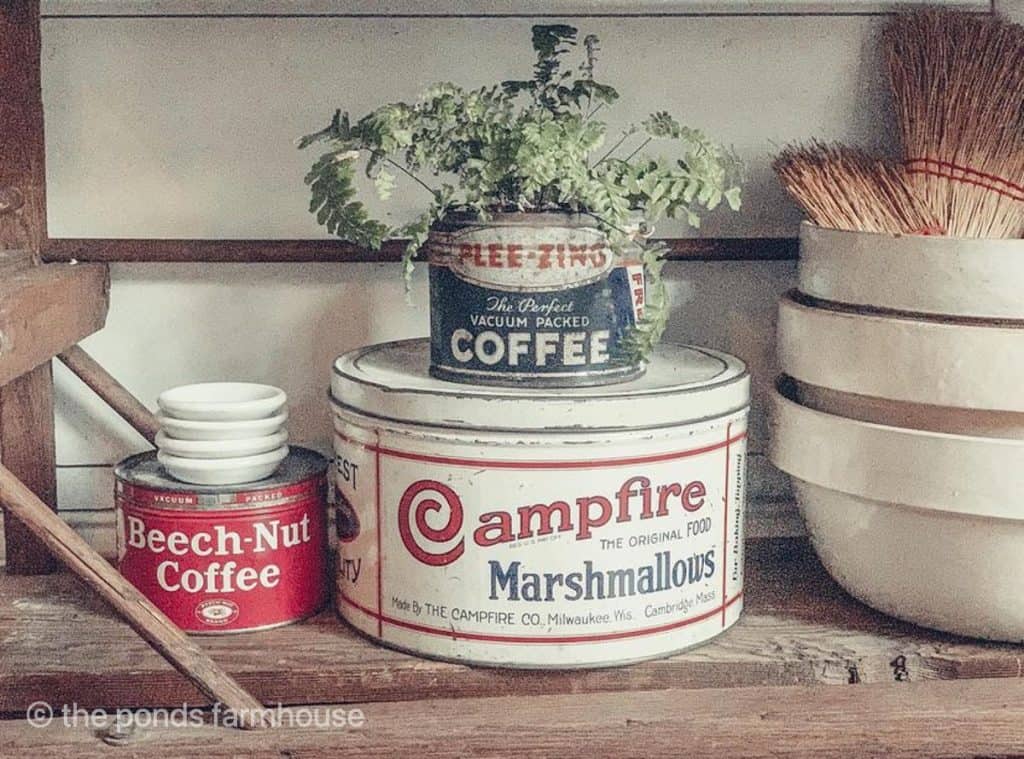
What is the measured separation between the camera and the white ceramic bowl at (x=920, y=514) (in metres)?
0.85

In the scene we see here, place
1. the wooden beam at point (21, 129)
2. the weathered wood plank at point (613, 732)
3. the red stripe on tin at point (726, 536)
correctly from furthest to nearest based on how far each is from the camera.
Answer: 1. the wooden beam at point (21, 129)
2. the red stripe on tin at point (726, 536)
3. the weathered wood plank at point (613, 732)

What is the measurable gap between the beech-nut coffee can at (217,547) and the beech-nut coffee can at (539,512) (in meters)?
0.06

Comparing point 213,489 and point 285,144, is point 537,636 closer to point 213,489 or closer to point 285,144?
point 213,489

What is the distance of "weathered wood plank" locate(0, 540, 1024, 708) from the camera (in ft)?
2.84

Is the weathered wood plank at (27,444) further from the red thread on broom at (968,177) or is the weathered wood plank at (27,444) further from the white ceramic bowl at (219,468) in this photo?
the red thread on broom at (968,177)

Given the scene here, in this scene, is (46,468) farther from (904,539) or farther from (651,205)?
(904,539)

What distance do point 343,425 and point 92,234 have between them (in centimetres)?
33

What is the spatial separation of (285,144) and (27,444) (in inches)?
13.1

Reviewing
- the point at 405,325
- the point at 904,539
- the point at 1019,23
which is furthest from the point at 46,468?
the point at 1019,23

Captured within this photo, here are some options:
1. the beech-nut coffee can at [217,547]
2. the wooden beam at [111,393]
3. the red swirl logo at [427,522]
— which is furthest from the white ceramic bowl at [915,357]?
the wooden beam at [111,393]

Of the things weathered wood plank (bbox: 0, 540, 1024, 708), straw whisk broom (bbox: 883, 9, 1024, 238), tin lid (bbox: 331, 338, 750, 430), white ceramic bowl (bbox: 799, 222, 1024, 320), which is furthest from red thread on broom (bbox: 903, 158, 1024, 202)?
weathered wood plank (bbox: 0, 540, 1024, 708)

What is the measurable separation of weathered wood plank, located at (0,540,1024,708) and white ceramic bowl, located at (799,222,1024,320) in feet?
0.80

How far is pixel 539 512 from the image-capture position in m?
0.85
